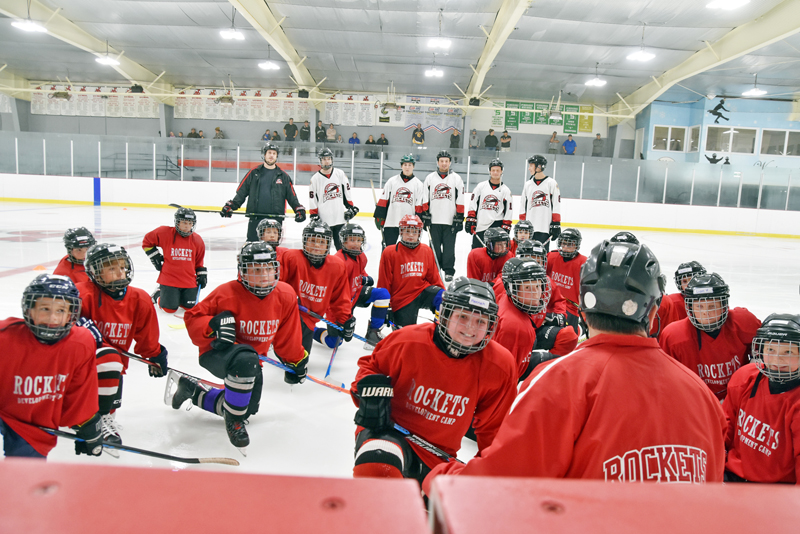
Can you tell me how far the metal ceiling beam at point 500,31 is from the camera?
423 inches

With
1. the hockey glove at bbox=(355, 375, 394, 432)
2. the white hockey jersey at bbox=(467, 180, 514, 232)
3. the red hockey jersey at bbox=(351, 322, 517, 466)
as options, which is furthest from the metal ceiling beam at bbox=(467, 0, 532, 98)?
the hockey glove at bbox=(355, 375, 394, 432)

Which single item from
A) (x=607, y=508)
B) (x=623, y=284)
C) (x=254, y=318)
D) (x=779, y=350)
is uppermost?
(x=623, y=284)

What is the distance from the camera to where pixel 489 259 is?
4.34 metres

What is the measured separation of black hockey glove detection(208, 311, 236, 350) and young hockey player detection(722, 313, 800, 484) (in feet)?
7.47

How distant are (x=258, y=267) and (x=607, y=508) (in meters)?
2.41

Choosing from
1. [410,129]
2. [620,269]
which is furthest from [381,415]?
[410,129]

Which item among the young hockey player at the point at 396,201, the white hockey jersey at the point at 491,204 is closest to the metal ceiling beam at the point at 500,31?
the white hockey jersey at the point at 491,204

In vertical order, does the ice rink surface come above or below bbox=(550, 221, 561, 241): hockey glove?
below

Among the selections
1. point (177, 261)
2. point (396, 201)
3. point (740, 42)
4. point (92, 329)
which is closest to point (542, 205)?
point (396, 201)

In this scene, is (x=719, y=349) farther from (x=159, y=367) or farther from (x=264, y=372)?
(x=159, y=367)

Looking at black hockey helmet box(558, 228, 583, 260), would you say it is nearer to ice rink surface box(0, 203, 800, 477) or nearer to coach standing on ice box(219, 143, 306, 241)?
ice rink surface box(0, 203, 800, 477)

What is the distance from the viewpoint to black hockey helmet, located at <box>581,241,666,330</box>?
113 centimetres

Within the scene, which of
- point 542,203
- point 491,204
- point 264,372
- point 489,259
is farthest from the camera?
point 491,204

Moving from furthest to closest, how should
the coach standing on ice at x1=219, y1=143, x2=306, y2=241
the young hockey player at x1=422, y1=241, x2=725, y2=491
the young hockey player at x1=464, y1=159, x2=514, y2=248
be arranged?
the young hockey player at x1=464, y1=159, x2=514, y2=248 < the coach standing on ice at x1=219, y1=143, x2=306, y2=241 < the young hockey player at x1=422, y1=241, x2=725, y2=491
